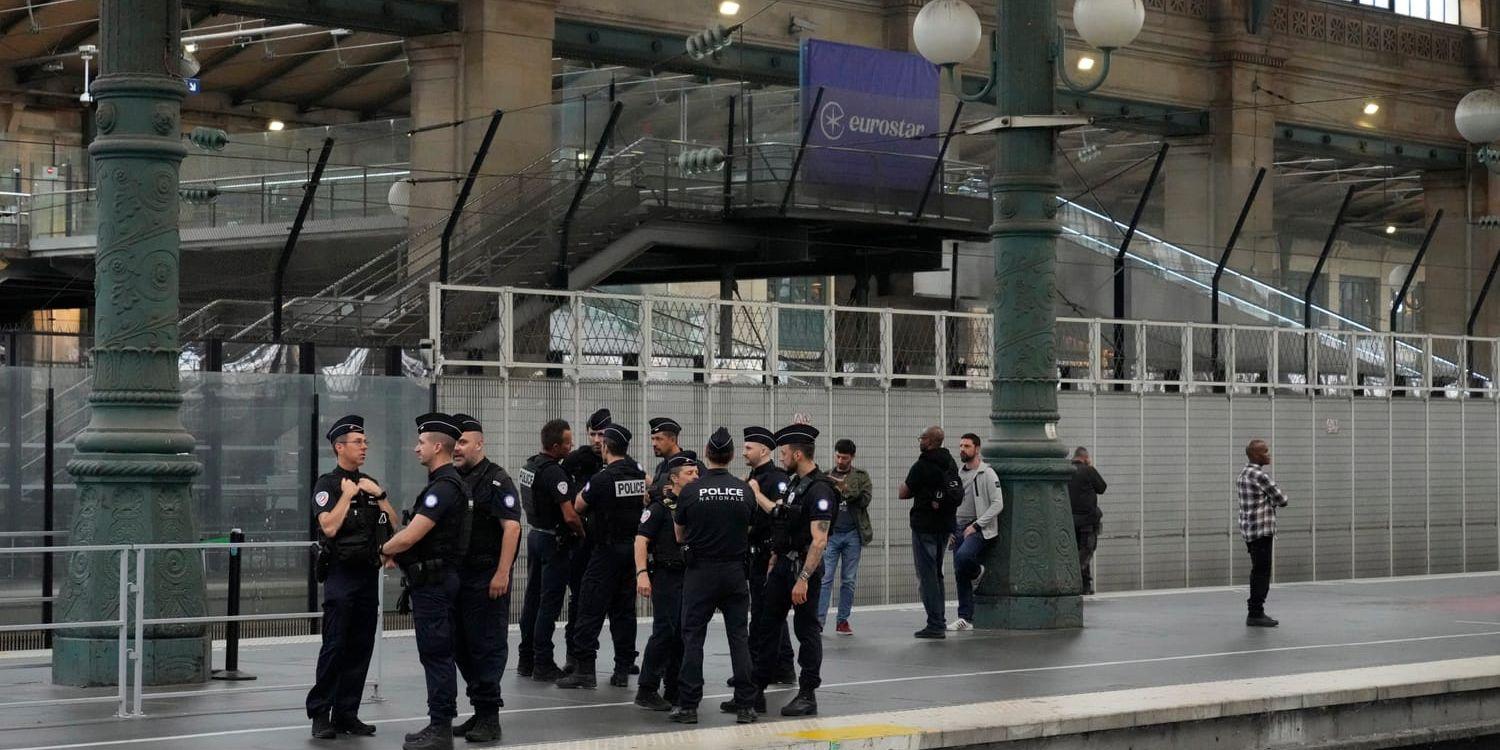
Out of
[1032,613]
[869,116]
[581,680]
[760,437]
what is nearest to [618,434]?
[760,437]

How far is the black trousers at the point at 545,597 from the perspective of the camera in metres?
13.5

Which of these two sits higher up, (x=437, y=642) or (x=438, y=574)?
(x=438, y=574)

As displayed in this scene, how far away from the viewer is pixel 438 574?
10.5 metres

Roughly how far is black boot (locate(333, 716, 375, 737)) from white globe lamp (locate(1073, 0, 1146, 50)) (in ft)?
28.1

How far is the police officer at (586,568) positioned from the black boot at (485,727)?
98.3 inches

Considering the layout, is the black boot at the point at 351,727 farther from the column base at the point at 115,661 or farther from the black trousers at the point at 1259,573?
the black trousers at the point at 1259,573

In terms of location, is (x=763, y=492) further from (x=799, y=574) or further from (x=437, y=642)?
(x=437, y=642)

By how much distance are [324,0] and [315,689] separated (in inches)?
830

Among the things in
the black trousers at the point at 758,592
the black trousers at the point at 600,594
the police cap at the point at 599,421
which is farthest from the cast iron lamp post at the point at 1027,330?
the black trousers at the point at 600,594

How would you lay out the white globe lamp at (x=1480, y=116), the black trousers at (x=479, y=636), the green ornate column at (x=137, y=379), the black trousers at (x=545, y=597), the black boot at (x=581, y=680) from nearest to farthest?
the black trousers at (x=479, y=636) < the green ornate column at (x=137, y=379) < the black boot at (x=581, y=680) < the black trousers at (x=545, y=597) < the white globe lamp at (x=1480, y=116)

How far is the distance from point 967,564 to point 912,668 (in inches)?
114

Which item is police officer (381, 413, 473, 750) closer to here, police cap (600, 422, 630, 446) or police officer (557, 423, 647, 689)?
police officer (557, 423, 647, 689)

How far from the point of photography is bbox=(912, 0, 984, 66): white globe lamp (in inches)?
664

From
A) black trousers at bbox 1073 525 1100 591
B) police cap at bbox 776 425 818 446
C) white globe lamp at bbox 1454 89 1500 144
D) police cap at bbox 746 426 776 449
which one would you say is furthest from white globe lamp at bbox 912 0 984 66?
white globe lamp at bbox 1454 89 1500 144
